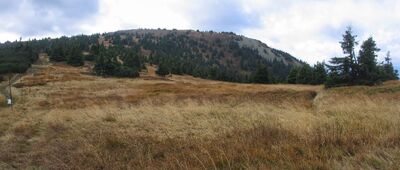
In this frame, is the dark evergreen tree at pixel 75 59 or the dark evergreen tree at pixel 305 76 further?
the dark evergreen tree at pixel 75 59

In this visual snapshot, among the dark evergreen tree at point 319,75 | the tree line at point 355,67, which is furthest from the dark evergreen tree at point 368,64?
the dark evergreen tree at point 319,75

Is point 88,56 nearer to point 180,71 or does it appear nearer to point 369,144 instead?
point 180,71

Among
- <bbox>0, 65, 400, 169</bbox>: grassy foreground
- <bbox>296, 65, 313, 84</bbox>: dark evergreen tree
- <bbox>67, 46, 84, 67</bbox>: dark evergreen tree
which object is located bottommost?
<bbox>0, 65, 400, 169</bbox>: grassy foreground

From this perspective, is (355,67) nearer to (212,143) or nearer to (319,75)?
(319,75)

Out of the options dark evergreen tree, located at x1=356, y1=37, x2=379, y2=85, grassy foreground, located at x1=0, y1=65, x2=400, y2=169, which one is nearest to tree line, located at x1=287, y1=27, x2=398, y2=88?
dark evergreen tree, located at x1=356, y1=37, x2=379, y2=85

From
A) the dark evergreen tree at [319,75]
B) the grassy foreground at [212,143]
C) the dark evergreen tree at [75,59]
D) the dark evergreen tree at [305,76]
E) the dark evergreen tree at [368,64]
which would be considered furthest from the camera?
the dark evergreen tree at [75,59]

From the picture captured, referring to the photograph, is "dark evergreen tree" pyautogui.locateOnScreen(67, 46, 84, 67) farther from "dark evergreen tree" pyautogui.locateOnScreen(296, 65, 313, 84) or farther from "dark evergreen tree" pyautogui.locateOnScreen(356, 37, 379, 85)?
"dark evergreen tree" pyautogui.locateOnScreen(356, 37, 379, 85)

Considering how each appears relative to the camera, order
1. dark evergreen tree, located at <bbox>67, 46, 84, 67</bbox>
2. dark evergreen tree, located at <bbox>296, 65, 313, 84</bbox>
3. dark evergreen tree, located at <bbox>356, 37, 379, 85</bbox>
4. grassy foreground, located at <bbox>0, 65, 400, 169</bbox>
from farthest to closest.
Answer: dark evergreen tree, located at <bbox>67, 46, 84, 67</bbox>, dark evergreen tree, located at <bbox>296, 65, 313, 84</bbox>, dark evergreen tree, located at <bbox>356, 37, 379, 85</bbox>, grassy foreground, located at <bbox>0, 65, 400, 169</bbox>

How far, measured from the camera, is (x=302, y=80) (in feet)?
257

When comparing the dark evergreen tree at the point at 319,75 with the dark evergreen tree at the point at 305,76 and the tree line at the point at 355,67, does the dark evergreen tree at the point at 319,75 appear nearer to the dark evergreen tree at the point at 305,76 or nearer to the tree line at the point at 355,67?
the dark evergreen tree at the point at 305,76

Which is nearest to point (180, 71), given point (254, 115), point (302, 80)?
point (302, 80)

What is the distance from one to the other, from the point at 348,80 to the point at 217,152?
2174 inches

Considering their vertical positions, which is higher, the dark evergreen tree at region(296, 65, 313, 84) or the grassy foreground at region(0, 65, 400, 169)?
the dark evergreen tree at region(296, 65, 313, 84)

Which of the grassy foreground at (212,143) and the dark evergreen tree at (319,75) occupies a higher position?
the dark evergreen tree at (319,75)
